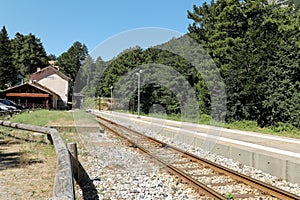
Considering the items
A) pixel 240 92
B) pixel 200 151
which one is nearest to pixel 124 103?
pixel 240 92

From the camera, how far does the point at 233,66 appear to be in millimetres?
23531

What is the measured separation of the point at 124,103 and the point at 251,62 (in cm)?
1501

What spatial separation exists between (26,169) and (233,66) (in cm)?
1945

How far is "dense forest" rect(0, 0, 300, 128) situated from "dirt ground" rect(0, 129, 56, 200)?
18.0ft

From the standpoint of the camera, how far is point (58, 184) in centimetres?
321

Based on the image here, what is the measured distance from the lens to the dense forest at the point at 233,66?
18.6 metres

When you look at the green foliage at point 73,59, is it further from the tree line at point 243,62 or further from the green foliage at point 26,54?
the tree line at point 243,62

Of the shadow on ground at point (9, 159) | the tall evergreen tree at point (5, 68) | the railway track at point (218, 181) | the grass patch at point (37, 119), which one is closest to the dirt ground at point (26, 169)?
the shadow on ground at point (9, 159)

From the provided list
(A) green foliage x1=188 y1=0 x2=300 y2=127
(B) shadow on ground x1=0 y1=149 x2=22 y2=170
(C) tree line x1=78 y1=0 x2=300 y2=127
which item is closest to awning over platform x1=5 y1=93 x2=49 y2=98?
(C) tree line x1=78 y1=0 x2=300 y2=127

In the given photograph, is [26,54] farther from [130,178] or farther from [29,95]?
[130,178]

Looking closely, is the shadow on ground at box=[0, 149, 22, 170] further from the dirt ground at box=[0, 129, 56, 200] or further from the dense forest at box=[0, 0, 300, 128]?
the dense forest at box=[0, 0, 300, 128]

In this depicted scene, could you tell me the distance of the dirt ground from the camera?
17.1ft

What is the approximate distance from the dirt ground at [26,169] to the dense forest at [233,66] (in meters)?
5.48

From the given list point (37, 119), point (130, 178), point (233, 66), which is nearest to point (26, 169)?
point (130, 178)
